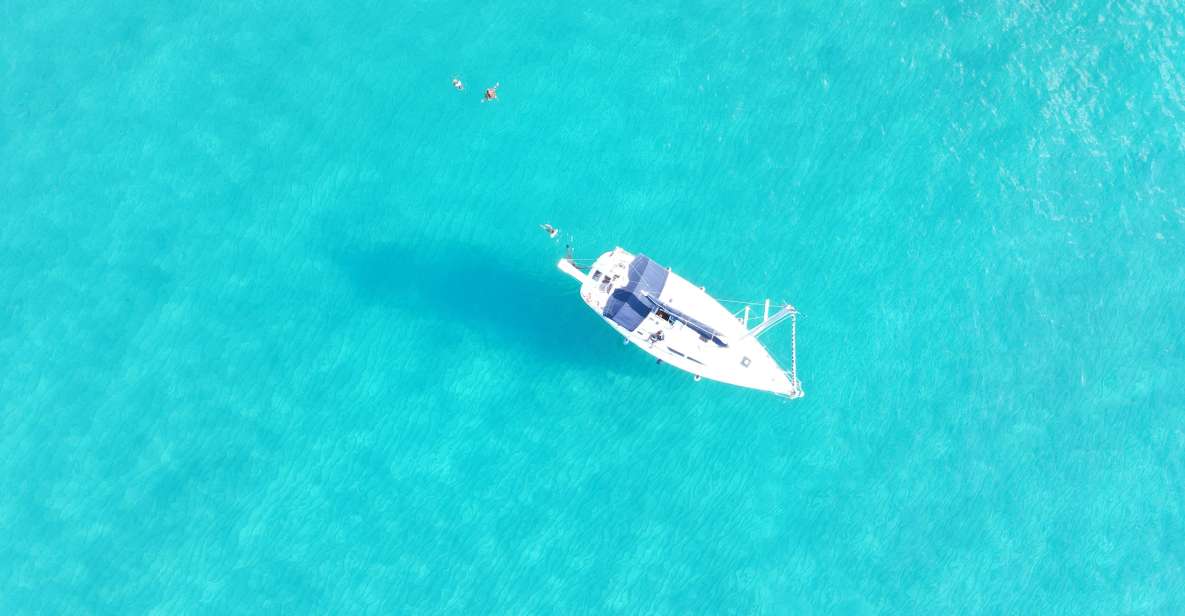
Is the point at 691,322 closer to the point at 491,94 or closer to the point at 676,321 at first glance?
the point at 676,321

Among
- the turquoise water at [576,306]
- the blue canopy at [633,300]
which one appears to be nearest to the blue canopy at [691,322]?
the blue canopy at [633,300]

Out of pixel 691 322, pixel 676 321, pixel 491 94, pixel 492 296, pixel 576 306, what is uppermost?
pixel 491 94

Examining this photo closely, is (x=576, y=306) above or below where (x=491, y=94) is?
below

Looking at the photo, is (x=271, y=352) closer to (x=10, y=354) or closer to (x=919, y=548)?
(x=10, y=354)

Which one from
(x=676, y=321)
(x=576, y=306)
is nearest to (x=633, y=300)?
(x=676, y=321)

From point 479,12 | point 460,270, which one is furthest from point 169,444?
point 479,12

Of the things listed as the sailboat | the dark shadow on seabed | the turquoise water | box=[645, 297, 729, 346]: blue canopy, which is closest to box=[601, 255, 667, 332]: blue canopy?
the sailboat
